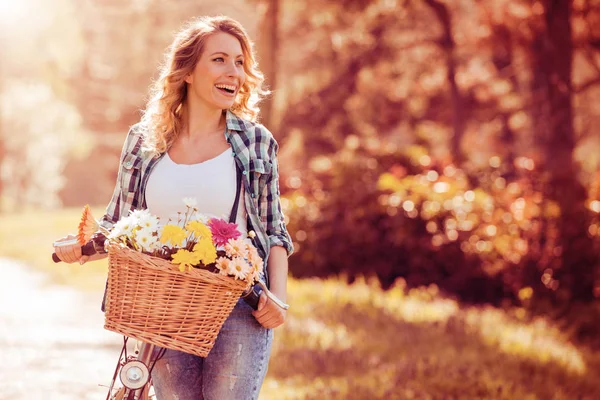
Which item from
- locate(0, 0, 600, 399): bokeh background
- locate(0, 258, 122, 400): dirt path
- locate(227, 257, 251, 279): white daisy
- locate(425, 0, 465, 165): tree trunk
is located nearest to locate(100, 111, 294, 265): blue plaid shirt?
locate(227, 257, 251, 279): white daisy

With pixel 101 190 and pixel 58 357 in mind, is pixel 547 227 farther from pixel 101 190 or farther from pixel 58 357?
pixel 101 190

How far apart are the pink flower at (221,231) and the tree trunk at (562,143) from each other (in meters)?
8.43

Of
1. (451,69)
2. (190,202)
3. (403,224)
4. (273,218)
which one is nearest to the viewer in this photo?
(190,202)

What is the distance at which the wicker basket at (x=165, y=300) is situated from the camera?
301 centimetres

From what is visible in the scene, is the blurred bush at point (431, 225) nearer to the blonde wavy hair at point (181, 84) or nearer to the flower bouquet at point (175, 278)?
the blonde wavy hair at point (181, 84)

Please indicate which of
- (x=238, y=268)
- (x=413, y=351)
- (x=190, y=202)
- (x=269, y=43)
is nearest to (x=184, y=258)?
(x=238, y=268)

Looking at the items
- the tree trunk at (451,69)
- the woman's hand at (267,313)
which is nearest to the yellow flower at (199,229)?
the woman's hand at (267,313)

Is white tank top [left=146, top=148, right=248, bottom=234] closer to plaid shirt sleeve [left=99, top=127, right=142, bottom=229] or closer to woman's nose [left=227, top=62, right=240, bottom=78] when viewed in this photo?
plaid shirt sleeve [left=99, top=127, right=142, bottom=229]

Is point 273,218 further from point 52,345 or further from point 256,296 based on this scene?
point 52,345

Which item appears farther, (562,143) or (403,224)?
(562,143)

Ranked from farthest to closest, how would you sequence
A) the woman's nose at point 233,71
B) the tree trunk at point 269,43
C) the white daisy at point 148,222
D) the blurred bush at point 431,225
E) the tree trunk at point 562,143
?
the tree trunk at point 269,43 < the blurred bush at point 431,225 < the tree trunk at point 562,143 < the woman's nose at point 233,71 < the white daisy at point 148,222

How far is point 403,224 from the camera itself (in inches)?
478

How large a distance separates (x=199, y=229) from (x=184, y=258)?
120 millimetres

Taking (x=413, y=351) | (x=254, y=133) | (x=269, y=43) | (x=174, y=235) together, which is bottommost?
(x=413, y=351)
